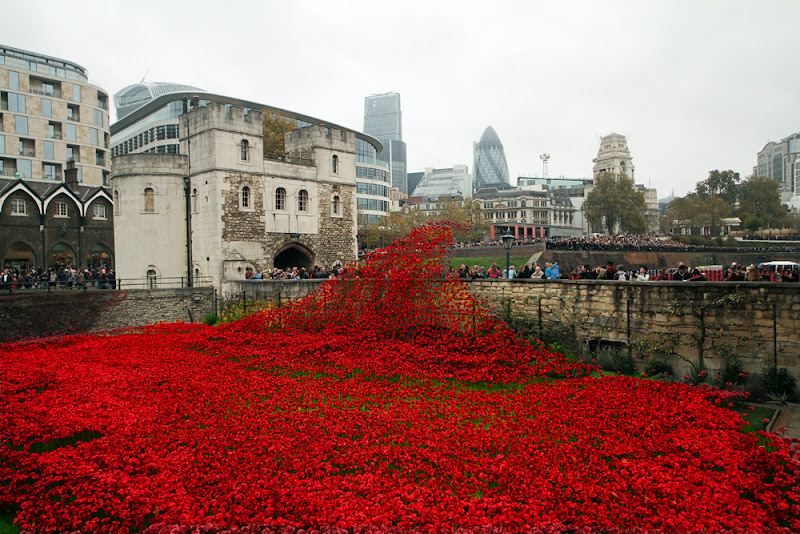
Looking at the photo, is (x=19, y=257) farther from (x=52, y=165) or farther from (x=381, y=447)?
(x=381, y=447)

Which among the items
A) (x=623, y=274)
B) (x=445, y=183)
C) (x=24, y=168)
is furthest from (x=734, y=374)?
(x=445, y=183)

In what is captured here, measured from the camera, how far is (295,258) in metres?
33.7

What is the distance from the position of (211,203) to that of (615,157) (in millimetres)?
125921

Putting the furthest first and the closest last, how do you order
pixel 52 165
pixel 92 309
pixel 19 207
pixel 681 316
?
pixel 52 165 < pixel 19 207 < pixel 92 309 < pixel 681 316

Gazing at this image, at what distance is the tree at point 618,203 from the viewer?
8506cm

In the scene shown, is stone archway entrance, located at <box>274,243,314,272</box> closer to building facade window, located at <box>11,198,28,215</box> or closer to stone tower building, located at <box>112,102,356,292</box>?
stone tower building, located at <box>112,102,356,292</box>

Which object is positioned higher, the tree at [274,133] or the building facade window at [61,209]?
the tree at [274,133]

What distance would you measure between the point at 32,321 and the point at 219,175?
11032 mm

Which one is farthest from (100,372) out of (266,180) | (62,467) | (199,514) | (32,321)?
(266,180)

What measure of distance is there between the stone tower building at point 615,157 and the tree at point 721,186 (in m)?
41.3

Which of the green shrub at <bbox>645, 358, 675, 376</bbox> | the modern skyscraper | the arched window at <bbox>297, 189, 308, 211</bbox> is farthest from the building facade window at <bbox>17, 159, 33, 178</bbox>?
the modern skyscraper

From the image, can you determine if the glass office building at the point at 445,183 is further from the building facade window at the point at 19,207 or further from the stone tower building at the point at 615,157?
the building facade window at the point at 19,207

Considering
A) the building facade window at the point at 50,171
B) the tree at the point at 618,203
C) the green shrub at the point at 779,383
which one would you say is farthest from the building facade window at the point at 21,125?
the tree at the point at 618,203

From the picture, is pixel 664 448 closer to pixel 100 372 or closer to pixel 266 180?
pixel 100 372
